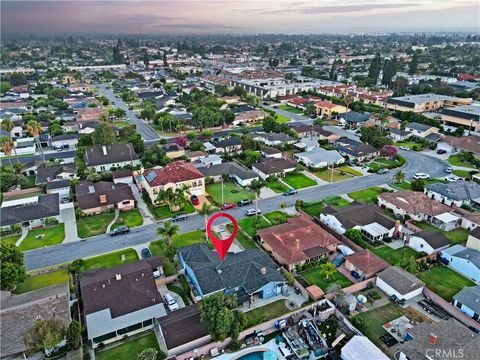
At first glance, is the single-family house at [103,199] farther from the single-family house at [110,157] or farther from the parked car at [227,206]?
the parked car at [227,206]

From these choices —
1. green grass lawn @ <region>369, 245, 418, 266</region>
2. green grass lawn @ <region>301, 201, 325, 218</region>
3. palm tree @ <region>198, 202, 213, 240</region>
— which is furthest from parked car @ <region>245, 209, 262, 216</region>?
green grass lawn @ <region>369, 245, 418, 266</region>

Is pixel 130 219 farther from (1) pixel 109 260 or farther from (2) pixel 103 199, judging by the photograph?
(1) pixel 109 260

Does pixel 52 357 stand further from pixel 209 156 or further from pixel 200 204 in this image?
pixel 209 156

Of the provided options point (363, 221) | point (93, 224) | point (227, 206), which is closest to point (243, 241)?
point (227, 206)

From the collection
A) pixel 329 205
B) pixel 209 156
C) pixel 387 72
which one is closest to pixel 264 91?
pixel 387 72

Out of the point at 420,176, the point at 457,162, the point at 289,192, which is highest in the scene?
the point at 420,176
